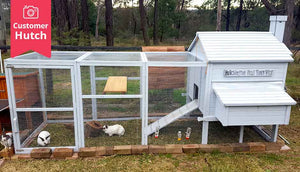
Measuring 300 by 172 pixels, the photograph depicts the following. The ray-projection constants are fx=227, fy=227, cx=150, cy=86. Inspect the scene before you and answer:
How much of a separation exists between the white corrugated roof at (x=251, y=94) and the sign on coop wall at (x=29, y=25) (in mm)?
3300

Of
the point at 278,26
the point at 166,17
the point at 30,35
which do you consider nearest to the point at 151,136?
the point at 30,35

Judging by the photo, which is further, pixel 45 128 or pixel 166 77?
pixel 166 77

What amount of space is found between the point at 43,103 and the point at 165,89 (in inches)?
119

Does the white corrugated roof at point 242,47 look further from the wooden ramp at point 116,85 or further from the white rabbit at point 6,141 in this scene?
the white rabbit at point 6,141

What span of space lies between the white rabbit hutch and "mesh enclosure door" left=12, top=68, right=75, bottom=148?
0.07ft

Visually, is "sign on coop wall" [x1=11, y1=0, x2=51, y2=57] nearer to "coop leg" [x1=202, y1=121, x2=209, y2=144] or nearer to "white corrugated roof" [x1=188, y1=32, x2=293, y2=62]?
"white corrugated roof" [x1=188, y1=32, x2=293, y2=62]

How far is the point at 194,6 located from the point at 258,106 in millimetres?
32522

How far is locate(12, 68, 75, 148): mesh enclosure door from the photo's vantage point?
15.2 feet

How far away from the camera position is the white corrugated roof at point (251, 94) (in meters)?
3.98

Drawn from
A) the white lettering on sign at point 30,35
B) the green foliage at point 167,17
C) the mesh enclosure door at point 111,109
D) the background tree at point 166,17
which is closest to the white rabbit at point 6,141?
the mesh enclosure door at point 111,109

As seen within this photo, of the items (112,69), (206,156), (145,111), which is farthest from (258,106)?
(112,69)

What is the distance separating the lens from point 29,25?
4.00 m

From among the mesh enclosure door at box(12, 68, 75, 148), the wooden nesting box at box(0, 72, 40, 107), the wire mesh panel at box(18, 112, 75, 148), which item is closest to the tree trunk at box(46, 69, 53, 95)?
the mesh enclosure door at box(12, 68, 75, 148)

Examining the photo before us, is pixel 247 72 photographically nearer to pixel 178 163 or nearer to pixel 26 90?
pixel 178 163
